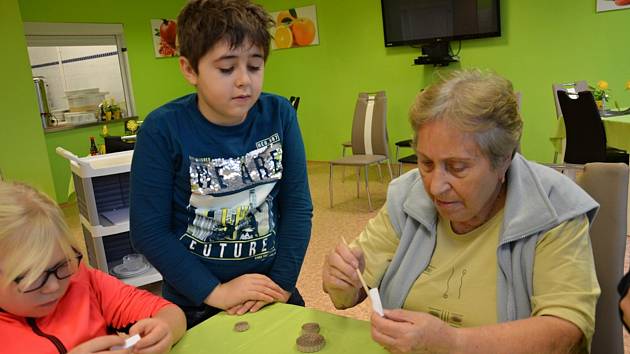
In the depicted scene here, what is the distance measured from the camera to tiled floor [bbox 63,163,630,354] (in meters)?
2.90

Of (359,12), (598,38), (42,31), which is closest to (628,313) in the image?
(598,38)

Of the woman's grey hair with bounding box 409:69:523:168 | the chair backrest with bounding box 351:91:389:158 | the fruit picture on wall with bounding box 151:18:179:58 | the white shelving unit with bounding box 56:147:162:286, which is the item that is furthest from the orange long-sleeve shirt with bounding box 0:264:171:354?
the fruit picture on wall with bounding box 151:18:179:58

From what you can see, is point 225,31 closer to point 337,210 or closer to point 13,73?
point 337,210

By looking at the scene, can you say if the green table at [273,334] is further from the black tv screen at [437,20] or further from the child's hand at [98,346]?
the black tv screen at [437,20]

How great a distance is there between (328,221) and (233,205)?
3248 millimetres

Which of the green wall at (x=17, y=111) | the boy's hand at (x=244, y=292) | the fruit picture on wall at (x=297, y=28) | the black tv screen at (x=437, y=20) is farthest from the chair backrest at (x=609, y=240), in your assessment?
the fruit picture on wall at (x=297, y=28)

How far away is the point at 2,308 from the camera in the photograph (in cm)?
94

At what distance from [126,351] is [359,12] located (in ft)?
19.6

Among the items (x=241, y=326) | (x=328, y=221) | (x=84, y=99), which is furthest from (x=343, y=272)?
(x=84, y=99)

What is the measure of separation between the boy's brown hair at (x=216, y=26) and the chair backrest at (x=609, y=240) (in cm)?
81

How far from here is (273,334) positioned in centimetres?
108

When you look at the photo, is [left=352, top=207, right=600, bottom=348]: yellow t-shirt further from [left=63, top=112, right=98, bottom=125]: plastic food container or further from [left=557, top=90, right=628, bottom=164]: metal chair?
[left=63, top=112, right=98, bottom=125]: plastic food container

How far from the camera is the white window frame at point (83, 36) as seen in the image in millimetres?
5773

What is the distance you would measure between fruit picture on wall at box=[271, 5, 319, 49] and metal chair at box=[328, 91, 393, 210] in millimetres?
2037
